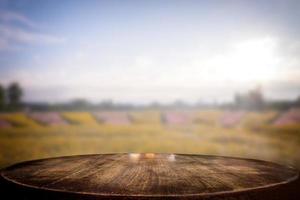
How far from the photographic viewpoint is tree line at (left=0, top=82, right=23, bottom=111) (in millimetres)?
6938

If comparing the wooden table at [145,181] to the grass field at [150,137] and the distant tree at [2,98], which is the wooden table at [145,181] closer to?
the grass field at [150,137]

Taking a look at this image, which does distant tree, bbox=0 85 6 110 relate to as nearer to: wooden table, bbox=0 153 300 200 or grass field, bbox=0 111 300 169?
grass field, bbox=0 111 300 169

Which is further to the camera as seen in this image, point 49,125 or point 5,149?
point 49,125

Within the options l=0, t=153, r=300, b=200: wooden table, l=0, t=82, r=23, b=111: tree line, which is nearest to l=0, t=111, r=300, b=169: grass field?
l=0, t=82, r=23, b=111: tree line

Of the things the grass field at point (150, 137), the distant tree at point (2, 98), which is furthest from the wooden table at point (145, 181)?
the distant tree at point (2, 98)

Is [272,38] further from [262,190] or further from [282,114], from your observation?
[262,190]

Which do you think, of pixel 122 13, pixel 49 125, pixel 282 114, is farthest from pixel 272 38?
pixel 49 125

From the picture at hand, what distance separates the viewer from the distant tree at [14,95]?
7.01m

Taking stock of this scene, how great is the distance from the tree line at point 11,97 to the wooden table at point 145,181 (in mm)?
4966

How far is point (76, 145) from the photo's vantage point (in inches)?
276

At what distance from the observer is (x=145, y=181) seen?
5.98 feet

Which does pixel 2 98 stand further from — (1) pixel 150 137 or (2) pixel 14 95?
(1) pixel 150 137

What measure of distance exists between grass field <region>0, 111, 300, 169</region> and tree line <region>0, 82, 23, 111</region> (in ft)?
0.63

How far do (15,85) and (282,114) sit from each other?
234 inches
